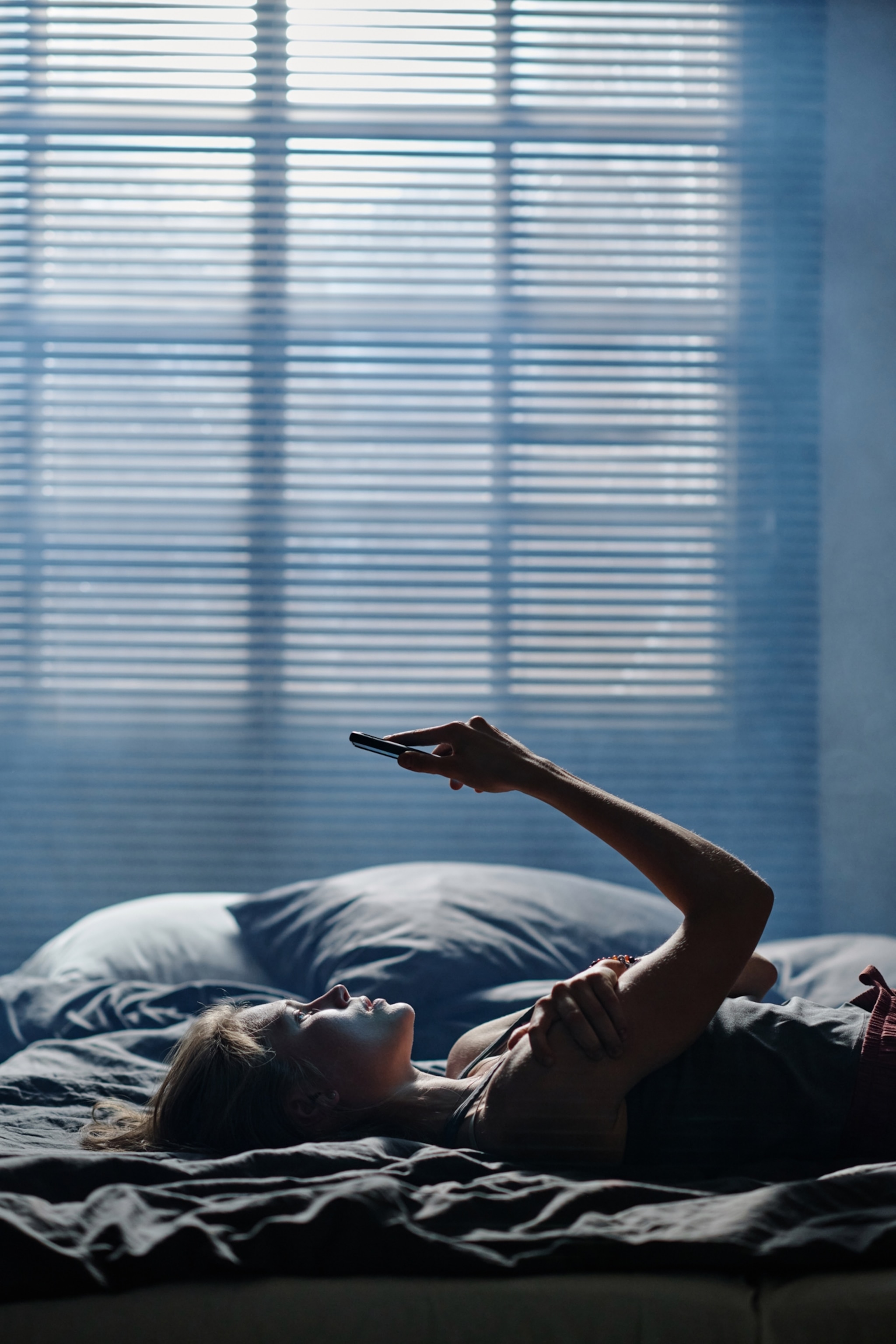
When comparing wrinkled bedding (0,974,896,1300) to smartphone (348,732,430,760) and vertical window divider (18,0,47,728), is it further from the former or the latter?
vertical window divider (18,0,47,728)

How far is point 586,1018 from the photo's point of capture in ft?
3.30

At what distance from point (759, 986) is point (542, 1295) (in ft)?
1.80

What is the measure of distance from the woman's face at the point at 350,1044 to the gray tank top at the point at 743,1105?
280 millimetres

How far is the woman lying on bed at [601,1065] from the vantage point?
101 centimetres

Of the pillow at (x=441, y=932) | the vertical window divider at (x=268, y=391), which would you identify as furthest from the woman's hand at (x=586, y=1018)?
the vertical window divider at (x=268, y=391)

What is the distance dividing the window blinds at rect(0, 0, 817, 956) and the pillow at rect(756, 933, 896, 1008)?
2.54 feet

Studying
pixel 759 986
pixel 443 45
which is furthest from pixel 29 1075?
pixel 443 45

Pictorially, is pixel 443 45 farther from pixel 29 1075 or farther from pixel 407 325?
pixel 29 1075

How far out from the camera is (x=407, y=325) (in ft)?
8.93

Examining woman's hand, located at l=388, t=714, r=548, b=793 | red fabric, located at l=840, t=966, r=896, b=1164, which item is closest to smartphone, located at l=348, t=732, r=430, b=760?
woman's hand, located at l=388, t=714, r=548, b=793

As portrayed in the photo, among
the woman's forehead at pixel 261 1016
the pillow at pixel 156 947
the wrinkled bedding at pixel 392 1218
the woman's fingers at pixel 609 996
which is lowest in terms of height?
the pillow at pixel 156 947

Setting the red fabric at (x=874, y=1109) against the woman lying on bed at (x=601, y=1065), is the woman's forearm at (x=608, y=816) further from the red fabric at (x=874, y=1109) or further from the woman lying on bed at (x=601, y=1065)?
the red fabric at (x=874, y=1109)

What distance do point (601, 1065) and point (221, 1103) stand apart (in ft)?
1.43

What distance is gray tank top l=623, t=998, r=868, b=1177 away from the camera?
40.6 inches
